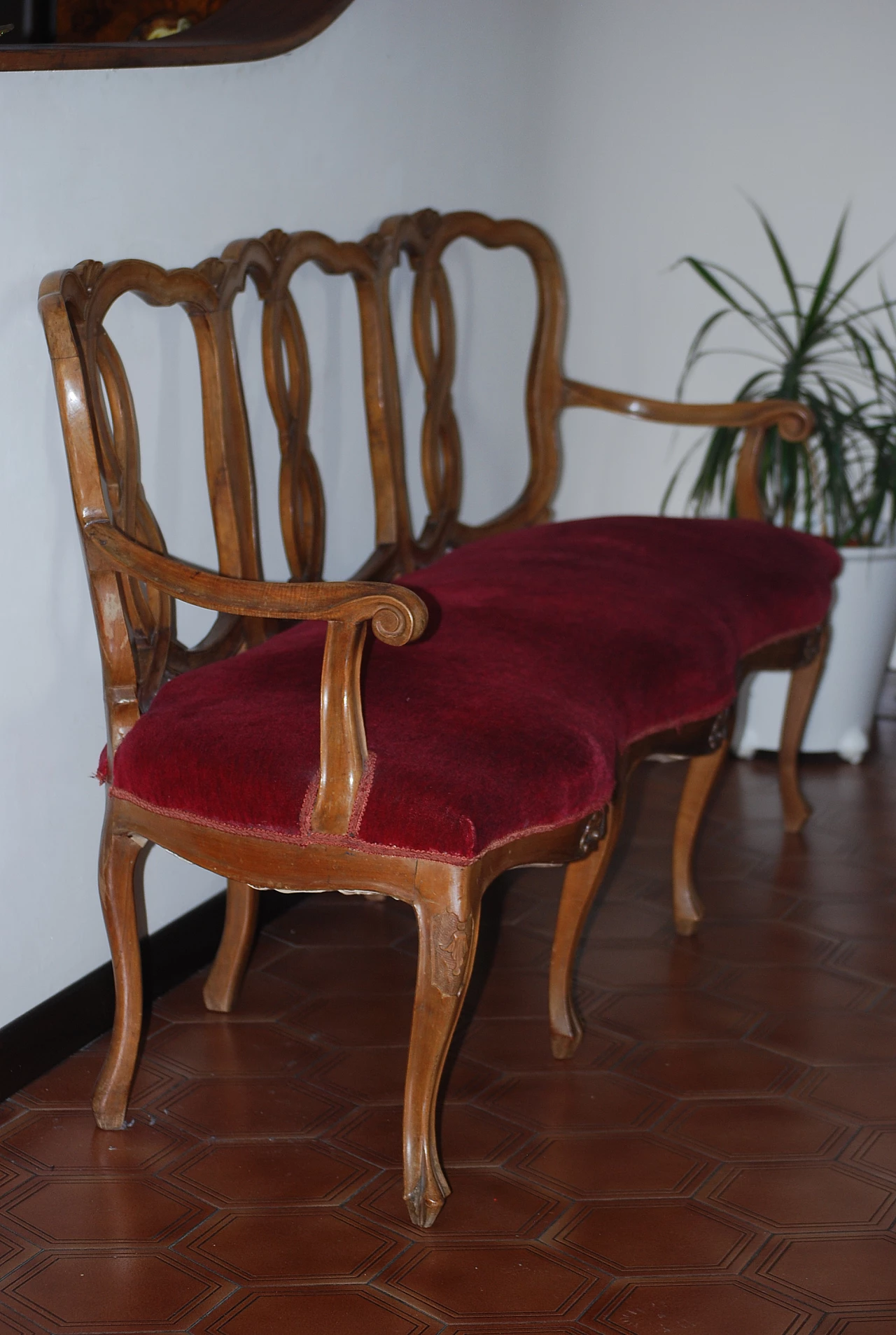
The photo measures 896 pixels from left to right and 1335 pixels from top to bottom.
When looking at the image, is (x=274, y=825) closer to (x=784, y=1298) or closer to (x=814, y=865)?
(x=784, y=1298)

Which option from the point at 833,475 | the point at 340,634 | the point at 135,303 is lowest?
the point at 833,475

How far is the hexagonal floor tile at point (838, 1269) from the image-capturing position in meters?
1.61

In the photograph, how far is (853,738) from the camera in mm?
3322

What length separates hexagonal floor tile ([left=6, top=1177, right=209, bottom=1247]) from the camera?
1697 millimetres

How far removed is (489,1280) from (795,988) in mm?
874

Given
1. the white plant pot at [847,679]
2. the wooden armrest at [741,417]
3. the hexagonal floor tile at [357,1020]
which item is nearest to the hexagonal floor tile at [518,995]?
the hexagonal floor tile at [357,1020]

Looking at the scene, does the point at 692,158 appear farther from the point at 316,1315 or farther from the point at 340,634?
the point at 316,1315

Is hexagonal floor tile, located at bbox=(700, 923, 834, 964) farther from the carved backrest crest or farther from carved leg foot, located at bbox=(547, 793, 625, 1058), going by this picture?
the carved backrest crest

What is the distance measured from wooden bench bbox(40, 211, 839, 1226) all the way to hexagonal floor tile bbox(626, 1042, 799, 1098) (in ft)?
0.40

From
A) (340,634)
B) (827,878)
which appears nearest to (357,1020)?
(340,634)

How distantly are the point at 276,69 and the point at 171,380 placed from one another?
54 cm

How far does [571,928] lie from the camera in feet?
6.78

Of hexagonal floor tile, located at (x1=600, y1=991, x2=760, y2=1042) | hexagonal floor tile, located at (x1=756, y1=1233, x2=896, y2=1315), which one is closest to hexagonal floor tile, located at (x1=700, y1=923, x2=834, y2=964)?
→ hexagonal floor tile, located at (x1=600, y1=991, x2=760, y2=1042)

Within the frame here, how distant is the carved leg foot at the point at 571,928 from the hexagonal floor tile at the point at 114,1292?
66 cm
